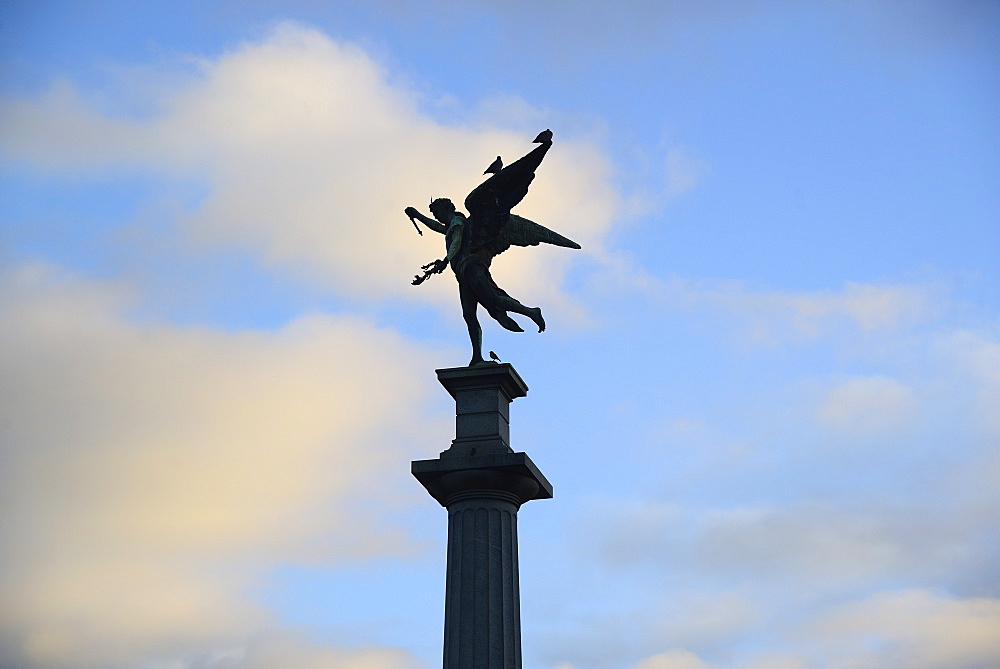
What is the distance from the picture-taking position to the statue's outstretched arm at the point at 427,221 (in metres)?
29.1

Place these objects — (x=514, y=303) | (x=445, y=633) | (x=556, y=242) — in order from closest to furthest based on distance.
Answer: (x=445, y=633), (x=514, y=303), (x=556, y=242)

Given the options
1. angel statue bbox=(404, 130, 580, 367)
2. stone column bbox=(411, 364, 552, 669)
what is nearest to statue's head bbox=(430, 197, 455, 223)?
angel statue bbox=(404, 130, 580, 367)

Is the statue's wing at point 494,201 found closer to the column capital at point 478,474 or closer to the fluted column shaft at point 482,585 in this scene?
the column capital at point 478,474

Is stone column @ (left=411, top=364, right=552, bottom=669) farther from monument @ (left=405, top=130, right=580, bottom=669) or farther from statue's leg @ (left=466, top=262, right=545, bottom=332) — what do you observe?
statue's leg @ (left=466, top=262, right=545, bottom=332)

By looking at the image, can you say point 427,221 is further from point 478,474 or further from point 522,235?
point 478,474

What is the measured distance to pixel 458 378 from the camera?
27.3m

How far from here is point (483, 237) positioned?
94.5 ft

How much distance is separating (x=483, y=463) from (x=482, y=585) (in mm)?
2413

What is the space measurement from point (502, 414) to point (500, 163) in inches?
218

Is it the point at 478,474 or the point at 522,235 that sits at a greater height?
the point at 522,235

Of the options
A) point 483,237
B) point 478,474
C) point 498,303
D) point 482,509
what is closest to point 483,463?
point 478,474

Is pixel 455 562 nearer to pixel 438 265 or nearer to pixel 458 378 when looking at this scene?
pixel 458 378

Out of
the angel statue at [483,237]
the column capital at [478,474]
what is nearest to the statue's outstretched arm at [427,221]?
the angel statue at [483,237]

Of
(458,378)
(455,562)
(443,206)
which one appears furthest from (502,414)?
(443,206)
